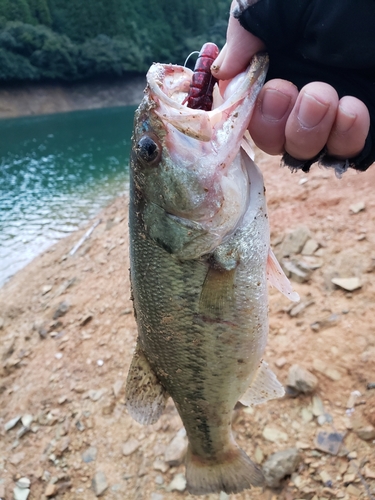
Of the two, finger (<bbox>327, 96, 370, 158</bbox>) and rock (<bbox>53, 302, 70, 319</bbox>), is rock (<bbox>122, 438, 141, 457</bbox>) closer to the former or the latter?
rock (<bbox>53, 302, 70, 319</bbox>)

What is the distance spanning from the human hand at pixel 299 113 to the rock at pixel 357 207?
3311mm

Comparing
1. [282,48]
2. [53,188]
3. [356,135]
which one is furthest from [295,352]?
[53,188]

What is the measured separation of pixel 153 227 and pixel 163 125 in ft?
1.56

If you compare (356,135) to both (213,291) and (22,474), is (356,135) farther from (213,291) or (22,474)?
(22,474)

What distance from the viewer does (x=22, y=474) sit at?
4.03 metres

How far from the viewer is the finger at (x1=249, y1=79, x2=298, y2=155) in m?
1.64

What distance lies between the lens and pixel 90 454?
12.9 feet

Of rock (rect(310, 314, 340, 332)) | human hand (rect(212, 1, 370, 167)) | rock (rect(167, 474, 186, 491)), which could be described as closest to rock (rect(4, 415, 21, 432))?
rock (rect(167, 474, 186, 491))

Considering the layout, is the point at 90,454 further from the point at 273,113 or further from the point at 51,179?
the point at 51,179

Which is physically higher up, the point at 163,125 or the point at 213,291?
the point at 163,125

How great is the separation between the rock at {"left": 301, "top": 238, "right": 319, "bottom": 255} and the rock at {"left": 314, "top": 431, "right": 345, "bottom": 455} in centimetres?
207

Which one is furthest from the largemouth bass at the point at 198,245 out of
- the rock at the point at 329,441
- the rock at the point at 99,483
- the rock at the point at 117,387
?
the rock at the point at 117,387

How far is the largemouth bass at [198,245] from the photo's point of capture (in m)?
1.77

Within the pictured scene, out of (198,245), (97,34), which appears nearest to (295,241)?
(198,245)
